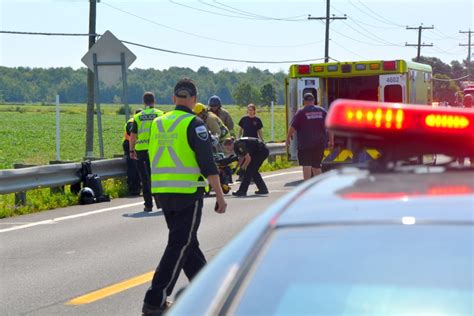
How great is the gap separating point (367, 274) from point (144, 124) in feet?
43.1

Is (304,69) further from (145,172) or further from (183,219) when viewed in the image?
(183,219)

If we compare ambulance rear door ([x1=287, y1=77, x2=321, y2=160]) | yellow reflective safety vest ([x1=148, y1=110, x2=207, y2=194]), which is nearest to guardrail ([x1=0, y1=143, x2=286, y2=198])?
ambulance rear door ([x1=287, y1=77, x2=321, y2=160])

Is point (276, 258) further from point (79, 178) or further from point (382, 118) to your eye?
point (79, 178)

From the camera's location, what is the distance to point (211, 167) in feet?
27.2

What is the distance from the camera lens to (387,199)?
3441 millimetres

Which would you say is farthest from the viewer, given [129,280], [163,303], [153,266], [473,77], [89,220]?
[473,77]

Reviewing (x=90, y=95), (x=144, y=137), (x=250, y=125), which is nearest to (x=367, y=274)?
(x=144, y=137)

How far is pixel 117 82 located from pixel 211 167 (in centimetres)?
1493

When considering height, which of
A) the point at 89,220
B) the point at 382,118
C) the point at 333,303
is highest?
the point at 382,118

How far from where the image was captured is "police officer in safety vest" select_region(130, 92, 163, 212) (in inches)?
635

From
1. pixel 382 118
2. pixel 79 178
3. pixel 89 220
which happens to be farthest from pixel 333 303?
pixel 79 178

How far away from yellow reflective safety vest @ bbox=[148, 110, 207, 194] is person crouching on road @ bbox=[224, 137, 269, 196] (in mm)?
10816

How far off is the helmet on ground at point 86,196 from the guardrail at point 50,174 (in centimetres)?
32

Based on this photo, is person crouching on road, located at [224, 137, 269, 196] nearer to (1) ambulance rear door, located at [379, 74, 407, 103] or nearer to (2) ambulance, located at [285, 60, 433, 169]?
(2) ambulance, located at [285, 60, 433, 169]
